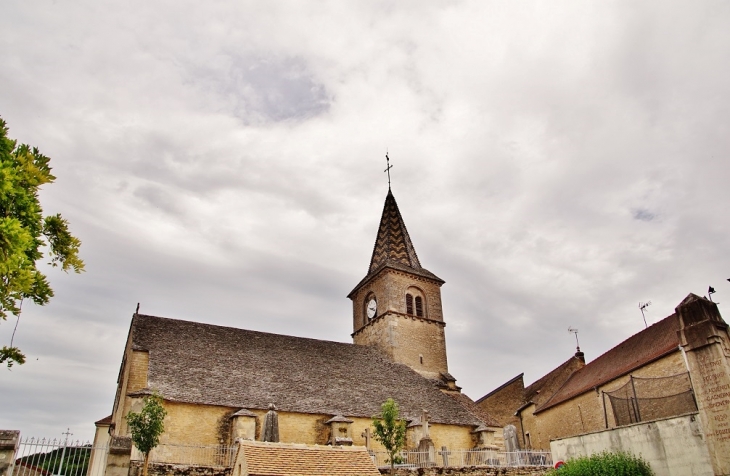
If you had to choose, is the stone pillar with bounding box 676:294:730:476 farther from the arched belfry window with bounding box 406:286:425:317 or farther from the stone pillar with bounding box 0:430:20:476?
the arched belfry window with bounding box 406:286:425:317

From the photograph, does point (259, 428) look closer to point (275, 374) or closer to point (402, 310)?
point (275, 374)

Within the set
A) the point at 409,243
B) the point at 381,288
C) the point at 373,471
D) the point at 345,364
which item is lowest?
the point at 373,471

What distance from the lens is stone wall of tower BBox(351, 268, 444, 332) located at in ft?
107

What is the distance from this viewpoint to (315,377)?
2561cm

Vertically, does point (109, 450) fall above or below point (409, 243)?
below

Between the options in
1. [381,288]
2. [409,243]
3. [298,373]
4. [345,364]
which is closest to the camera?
[298,373]

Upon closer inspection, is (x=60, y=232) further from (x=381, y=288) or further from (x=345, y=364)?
(x=381, y=288)

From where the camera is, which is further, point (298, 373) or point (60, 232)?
point (298, 373)

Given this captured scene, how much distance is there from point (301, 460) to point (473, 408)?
666 inches

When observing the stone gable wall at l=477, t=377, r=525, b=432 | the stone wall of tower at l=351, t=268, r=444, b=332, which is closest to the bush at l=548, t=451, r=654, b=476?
the stone wall of tower at l=351, t=268, r=444, b=332

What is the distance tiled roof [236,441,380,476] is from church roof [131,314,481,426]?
7.40 meters

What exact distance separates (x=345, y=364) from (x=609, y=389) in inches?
533

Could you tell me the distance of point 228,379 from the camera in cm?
2283

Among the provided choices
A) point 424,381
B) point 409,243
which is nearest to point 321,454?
point 424,381
